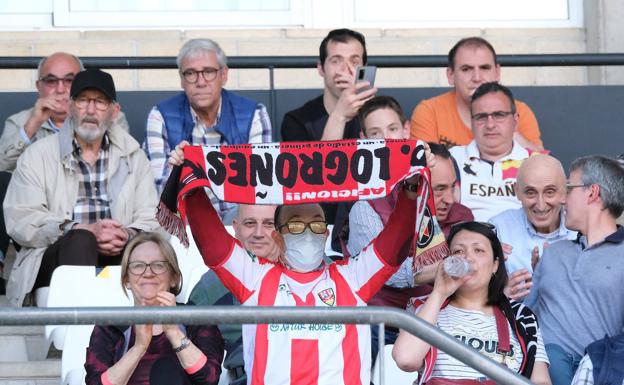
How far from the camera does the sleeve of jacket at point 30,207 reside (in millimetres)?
7836

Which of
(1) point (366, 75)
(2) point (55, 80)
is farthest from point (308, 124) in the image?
(2) point (55, 80)

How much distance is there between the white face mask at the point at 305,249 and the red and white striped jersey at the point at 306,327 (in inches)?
1.8

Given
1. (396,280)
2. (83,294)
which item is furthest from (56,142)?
(396,280)

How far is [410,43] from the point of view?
11016 millimetres

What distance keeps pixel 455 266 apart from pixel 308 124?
2.65 m

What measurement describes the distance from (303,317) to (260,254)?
210cm

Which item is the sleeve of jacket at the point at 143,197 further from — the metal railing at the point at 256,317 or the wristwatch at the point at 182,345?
the metal railing at the point at 256,317

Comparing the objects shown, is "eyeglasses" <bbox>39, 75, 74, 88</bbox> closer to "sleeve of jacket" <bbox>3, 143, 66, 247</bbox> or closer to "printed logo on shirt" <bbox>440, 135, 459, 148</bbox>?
"sleeve of jacket" <bbox>3, 143, 66, 247</bbox>

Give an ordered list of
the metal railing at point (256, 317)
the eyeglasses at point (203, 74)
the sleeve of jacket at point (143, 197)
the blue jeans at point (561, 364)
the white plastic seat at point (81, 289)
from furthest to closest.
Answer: the eyeglasses at point (203, 74) → the sleeve of jacket at point (143, 197) → the white plastic seat at point (81, 289) → the blue jeans at point (561, 364) → the metal railing at point (256, 317)

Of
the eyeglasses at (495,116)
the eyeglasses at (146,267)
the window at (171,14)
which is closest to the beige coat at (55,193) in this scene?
the eyeglasses at (146,267)

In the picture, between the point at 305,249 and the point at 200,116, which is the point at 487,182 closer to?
the point at 200,116

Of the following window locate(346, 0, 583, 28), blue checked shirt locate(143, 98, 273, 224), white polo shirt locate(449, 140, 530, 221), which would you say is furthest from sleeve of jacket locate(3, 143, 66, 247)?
window locate(346, 0, 583, 28)

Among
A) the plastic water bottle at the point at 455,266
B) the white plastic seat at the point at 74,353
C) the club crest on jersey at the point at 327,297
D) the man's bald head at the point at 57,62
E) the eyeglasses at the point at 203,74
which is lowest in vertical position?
the white plastic seat at the point at 74,353

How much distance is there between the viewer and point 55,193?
809 centimetres
